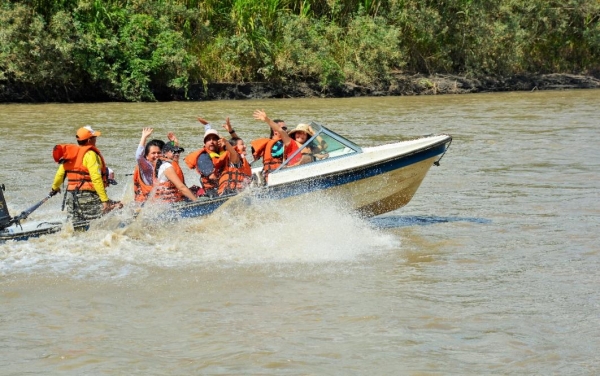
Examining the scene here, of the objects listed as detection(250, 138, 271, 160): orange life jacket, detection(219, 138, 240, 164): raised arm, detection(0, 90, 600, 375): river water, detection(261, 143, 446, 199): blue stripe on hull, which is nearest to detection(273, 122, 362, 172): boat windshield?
detection(261, 143, 446, 199): blue stripe on hull

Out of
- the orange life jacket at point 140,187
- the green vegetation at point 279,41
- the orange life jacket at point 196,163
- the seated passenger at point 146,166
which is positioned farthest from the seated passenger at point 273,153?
the green vegetation at point 279,41

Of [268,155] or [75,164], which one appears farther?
[268,155]

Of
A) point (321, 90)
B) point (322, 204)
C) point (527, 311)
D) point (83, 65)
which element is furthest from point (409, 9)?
point (527, 311)

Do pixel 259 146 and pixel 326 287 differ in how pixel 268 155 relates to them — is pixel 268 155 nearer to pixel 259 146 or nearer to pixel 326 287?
pixel 259 146

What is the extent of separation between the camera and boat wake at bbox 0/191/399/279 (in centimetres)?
848

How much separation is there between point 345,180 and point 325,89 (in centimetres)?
2221

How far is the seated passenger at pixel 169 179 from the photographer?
8.89 metres

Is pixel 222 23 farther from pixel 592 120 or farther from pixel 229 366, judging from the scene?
pixel 229 366

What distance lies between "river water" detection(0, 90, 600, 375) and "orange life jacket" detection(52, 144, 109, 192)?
16.6 inches

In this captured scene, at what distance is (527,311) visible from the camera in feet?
22.1

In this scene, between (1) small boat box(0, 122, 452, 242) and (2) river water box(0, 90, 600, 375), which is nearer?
(2) river water box(0, 90, 600, 375)

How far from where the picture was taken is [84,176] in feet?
29.3

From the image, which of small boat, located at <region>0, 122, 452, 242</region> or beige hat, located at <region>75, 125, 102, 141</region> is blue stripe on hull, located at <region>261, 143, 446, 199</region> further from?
beige hat, located at <region>75, 125, 102, 141</region>

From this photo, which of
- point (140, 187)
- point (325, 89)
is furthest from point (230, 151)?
point (325, 89)
